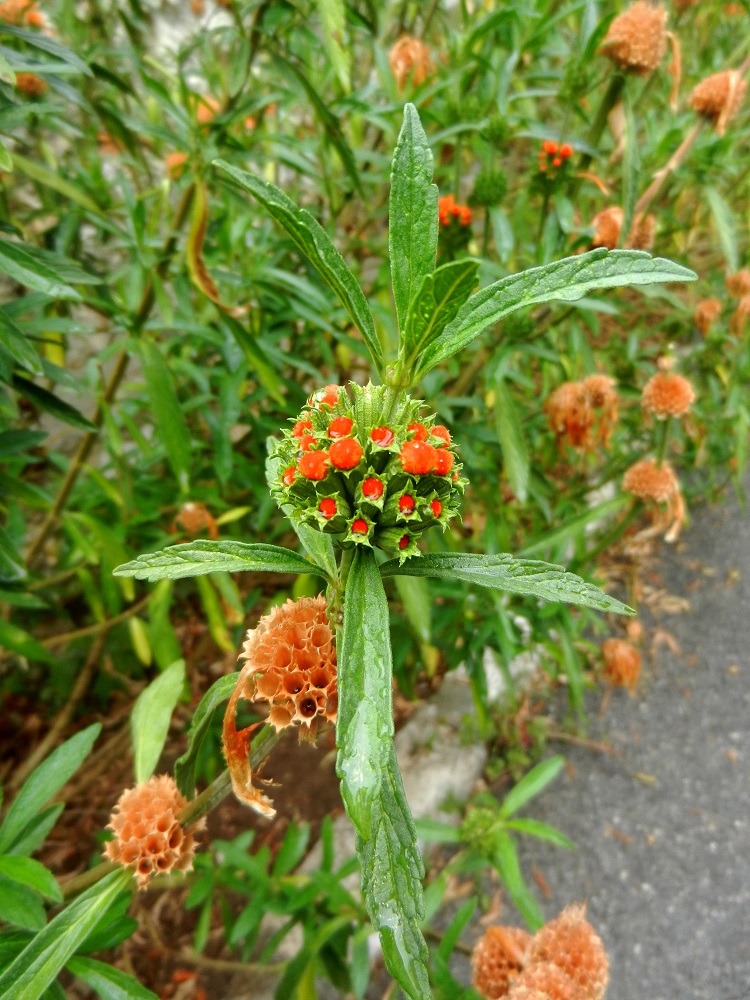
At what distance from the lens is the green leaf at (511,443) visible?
1251mm

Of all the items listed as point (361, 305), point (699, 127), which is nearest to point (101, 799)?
point (361, 305)

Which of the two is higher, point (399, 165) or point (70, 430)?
point (399, 165)

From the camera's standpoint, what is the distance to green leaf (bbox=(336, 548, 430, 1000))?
1.33 ft

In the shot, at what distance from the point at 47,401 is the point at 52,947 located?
2.53 ft

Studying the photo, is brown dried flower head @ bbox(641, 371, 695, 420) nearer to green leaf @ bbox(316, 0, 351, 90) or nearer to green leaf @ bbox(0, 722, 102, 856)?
green leaf @ bbox(316, 0, 351, 90)

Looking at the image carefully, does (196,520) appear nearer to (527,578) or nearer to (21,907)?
(21,907)

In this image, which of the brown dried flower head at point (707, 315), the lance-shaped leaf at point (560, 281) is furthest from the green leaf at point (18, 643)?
the brown dried flower head at point (707, 315)

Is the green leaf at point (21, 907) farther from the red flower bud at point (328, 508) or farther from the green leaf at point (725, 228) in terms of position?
the green leaf at point (725, 228)

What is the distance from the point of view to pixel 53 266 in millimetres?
1010

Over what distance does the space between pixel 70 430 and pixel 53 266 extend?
3.68 ft

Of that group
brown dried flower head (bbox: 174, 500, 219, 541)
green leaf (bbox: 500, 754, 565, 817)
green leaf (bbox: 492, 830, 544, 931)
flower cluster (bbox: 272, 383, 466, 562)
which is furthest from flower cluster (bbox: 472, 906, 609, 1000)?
brown dried flower head (bbox: 174, 500, 219, 541)

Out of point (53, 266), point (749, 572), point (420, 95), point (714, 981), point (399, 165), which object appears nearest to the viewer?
point (399, 165)

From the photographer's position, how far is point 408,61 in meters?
1.66

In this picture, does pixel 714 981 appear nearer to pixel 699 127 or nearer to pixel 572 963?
pixel 572 963
